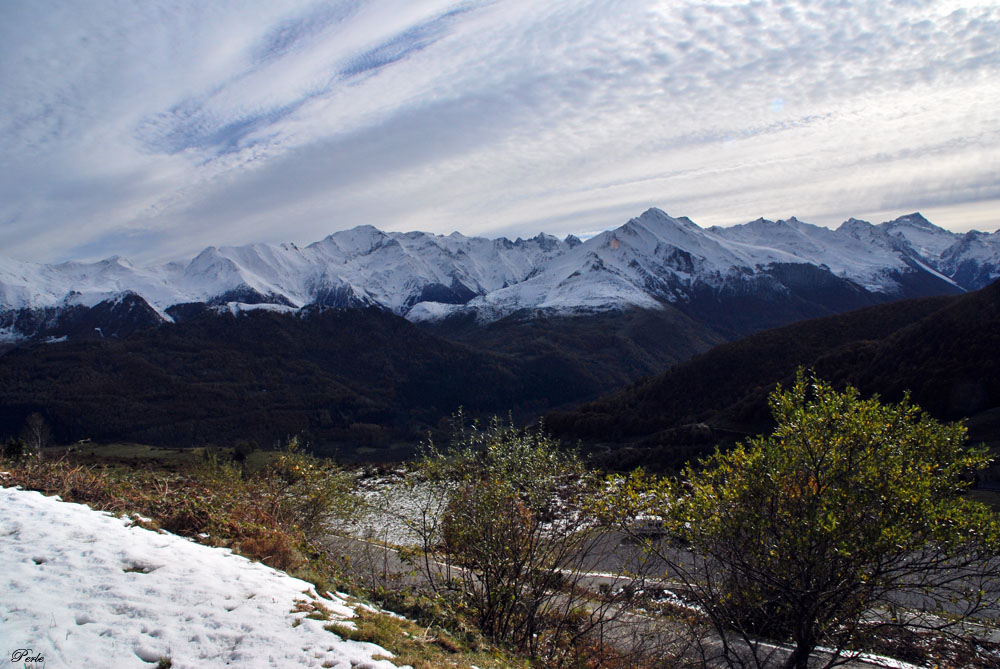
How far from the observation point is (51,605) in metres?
7.94

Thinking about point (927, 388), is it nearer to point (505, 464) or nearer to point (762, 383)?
point (762, 383)

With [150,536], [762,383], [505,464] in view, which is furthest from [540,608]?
[762,383]

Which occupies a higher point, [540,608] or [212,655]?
[212,655]

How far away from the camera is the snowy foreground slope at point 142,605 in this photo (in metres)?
7.25

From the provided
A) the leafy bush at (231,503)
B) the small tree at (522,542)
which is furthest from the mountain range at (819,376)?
the leafy bush at (231,503)

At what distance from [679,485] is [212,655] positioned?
7.95m

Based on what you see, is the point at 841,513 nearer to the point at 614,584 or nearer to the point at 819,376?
the point at 614,584

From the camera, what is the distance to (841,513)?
25.2ft

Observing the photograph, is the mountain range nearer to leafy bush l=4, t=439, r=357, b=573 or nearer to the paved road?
the paved road
